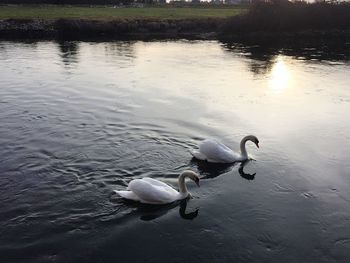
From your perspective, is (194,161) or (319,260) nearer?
(319,260)

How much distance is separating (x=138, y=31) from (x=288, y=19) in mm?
18835

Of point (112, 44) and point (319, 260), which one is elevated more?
point (112, 44)

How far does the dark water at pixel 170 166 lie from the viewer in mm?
11289

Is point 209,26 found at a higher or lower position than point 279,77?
higher

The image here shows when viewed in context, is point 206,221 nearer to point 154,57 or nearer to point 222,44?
point 154,57

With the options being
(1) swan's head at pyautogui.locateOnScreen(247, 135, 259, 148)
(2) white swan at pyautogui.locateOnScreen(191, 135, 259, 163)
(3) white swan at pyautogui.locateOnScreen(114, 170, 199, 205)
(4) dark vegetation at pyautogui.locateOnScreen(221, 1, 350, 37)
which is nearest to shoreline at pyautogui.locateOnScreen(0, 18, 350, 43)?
(4) dark vegetation at pyautogui.locateOnScreen(221, 1, 350, 37)

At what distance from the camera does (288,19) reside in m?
59.0

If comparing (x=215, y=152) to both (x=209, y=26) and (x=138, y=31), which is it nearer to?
(x=138, y=31)

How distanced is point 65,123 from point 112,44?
29012 mm

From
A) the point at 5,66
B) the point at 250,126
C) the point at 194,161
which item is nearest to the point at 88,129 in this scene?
the point at 194,161

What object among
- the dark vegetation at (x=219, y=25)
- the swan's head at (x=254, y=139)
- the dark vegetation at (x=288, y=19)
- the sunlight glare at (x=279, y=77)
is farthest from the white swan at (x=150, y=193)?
the dark vegetation at (x=288, y=19)

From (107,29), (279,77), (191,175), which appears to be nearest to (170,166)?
(191,175)

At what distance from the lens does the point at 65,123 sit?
1986 centimetres

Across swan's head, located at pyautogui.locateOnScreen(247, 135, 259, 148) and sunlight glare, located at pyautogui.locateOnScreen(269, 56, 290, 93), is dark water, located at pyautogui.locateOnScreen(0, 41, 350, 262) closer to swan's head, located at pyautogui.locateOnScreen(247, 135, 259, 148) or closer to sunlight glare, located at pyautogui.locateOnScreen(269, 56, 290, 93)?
sunlight glare, located at pyautogui.locateOnScreen(269, 56, 290, 93)
